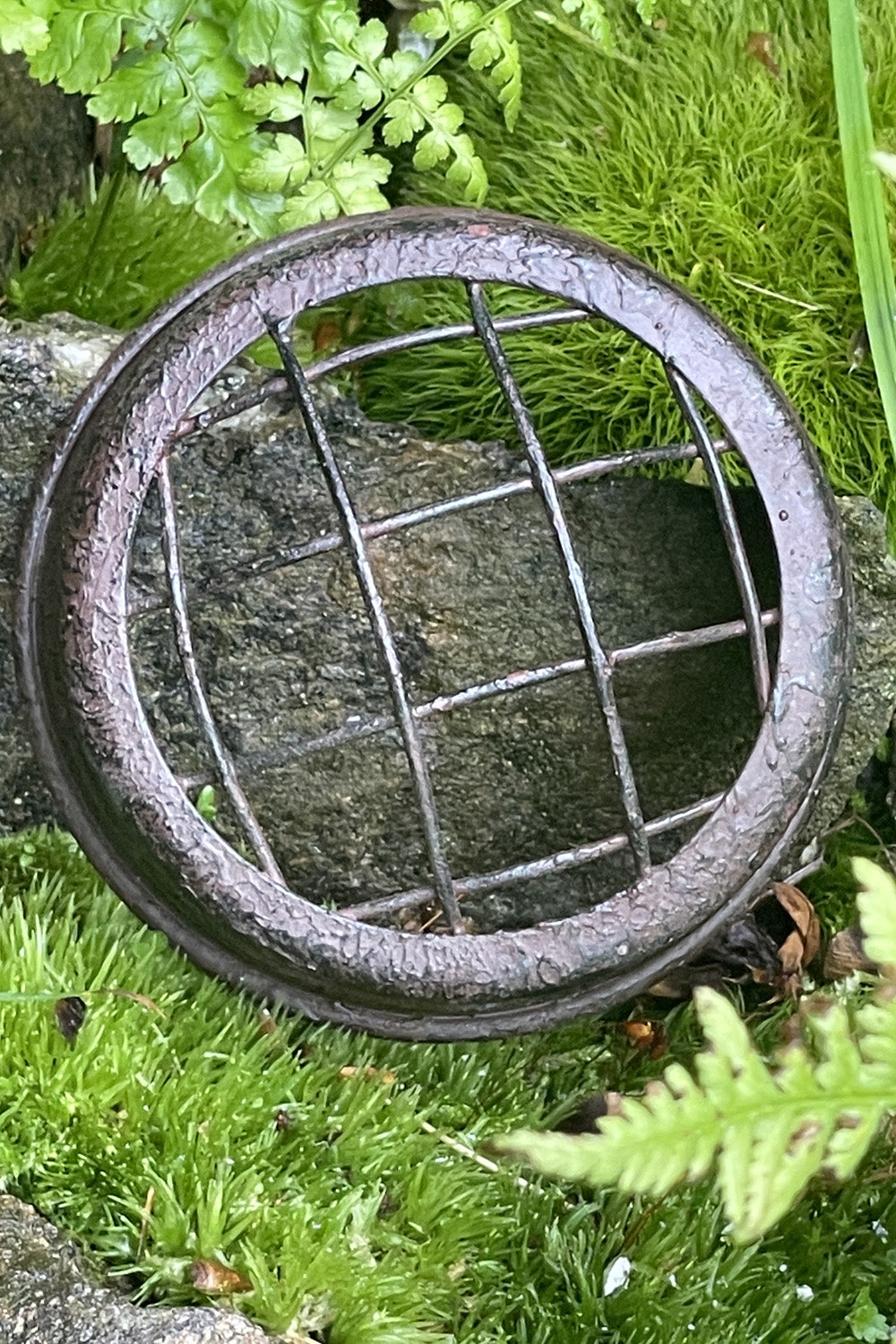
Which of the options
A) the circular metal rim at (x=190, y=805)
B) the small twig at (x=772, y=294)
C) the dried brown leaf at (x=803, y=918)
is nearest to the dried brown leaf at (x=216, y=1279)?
the circular metal rim at (x=190, y=805)

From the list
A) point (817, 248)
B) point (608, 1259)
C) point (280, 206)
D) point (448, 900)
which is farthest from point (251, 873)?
point (817, 248)

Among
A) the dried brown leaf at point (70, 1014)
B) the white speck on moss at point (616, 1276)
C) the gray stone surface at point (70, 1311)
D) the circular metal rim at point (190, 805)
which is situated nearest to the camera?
the gray stone surface at point (70, 1311)

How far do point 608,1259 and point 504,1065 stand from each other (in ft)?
1.02

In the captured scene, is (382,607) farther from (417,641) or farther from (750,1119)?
(750,1119)

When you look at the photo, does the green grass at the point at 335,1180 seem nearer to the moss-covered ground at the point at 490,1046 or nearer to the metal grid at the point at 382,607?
the moss-covered ground at the point at 490,1046

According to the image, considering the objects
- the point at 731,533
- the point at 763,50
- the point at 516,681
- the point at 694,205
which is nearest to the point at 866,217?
the point at 694,205

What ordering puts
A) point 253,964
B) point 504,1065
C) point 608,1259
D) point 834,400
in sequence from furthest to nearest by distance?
point 834,400 < point 504,1065 < point 608,1259 < point 253,964

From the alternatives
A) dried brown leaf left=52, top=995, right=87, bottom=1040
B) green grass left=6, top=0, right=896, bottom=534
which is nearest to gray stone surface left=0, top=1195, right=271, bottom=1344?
dried brown leaf left=52, top=995, right=87, bottom=1040

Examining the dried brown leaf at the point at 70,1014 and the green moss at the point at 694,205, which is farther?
the green moss at the point at 694,205

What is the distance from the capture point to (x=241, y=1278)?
137 centimetres

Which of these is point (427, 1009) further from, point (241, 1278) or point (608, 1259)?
point (608, 1259)

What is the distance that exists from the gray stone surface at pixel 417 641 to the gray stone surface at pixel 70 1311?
62cm

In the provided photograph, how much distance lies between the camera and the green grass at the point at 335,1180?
1.40 metres

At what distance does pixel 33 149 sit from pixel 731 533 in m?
1.38
